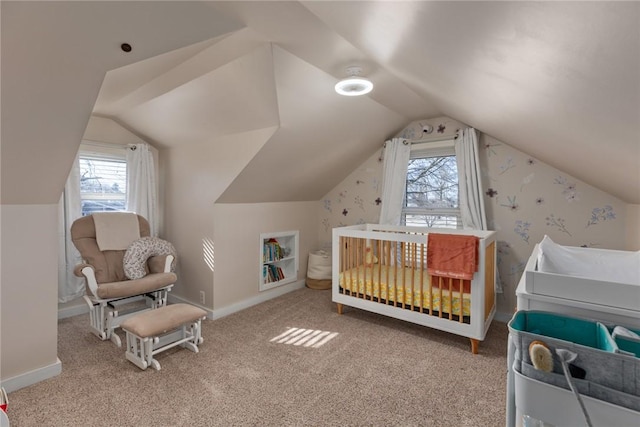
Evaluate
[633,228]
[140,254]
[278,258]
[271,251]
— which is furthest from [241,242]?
[633,228]

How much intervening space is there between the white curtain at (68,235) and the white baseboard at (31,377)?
1252 mm

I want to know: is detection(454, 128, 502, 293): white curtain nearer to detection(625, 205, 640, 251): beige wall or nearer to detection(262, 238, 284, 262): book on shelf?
detection(625, 205, 640, 251): beige wall

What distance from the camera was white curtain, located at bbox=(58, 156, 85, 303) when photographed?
3.00 metres

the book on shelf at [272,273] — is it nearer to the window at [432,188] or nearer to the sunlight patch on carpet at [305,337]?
the sunlight patch on carpet at [305,337]

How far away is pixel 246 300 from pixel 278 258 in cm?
68

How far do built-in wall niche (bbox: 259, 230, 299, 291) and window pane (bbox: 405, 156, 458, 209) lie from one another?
5.26 feet

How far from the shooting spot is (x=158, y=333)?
6.76ft

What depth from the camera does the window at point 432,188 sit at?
129 inches

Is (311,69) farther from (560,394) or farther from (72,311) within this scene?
(72,311)

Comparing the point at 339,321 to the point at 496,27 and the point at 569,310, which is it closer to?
the point at 569,310

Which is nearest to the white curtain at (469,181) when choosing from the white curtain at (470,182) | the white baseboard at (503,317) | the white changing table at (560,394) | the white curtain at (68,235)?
the white curtain at (470,182)

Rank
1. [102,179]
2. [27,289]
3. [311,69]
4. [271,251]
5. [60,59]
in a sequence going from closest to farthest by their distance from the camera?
1. [60,59]
2. [27,289]
3. [311,69]
4. [102,179]
5. [271,251]

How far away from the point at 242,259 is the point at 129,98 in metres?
1.89

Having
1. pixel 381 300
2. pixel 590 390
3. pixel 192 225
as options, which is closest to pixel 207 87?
pixel 192 225
